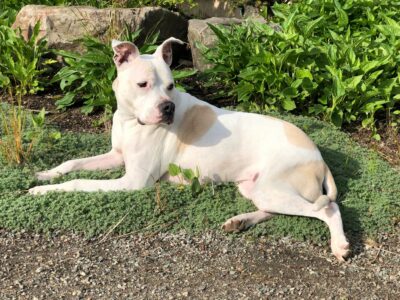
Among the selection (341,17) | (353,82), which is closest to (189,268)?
(353,82)

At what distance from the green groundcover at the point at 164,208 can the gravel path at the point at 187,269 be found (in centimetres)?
11

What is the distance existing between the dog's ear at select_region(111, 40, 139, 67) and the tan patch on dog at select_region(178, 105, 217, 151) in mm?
654

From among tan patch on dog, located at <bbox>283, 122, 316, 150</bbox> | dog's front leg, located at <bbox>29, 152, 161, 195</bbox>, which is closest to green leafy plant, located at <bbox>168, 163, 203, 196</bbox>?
dog's front leg, located at <bbox>29, 152, 161, 195</bbox>

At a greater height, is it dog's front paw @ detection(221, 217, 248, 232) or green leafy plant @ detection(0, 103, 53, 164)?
green leafy plant @ detection(0, 103, 53, 164)

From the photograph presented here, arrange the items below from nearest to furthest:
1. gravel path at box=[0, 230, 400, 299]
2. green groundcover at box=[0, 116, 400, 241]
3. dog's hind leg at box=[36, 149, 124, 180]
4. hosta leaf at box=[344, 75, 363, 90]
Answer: gravel path at box=[0, 230, 400, 299] → green groundcover at box=[0, 116, 400, 241] → dog's hind leg at box=[36, 149, 124, 180] → hosta leaf at box=[344, 75, 363, 90]

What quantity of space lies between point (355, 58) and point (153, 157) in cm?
282

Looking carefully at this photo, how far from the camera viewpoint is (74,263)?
4.38 metres

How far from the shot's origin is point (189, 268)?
4.42 m

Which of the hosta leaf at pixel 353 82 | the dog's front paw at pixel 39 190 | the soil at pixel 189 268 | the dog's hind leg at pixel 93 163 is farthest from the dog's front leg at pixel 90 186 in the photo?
the hosta leaf at pixel 353 82

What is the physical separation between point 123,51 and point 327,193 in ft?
6.29

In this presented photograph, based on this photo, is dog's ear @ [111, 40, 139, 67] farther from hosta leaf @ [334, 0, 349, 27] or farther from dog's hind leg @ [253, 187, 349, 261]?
hosta leaf @ [334, 0, 349, 27]

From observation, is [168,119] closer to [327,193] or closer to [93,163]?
[93,163]

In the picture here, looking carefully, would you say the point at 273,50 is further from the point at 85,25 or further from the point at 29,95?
the point at 29,95

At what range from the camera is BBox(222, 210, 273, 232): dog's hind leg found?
15.9ft
